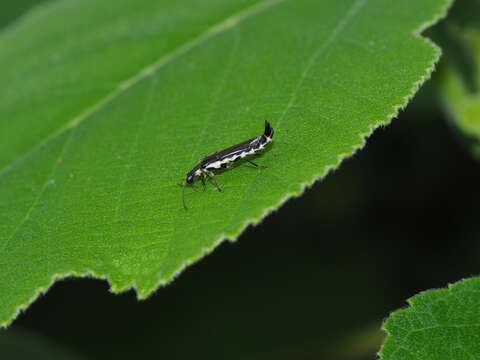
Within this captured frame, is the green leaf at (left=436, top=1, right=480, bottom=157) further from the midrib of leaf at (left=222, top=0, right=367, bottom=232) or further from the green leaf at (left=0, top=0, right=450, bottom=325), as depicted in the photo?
the midrib of leaf at (left=222, top=0, right=367, bottom=232)

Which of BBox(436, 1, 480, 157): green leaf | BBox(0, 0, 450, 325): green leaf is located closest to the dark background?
BBox(436, 1, 480, 157): green leaf

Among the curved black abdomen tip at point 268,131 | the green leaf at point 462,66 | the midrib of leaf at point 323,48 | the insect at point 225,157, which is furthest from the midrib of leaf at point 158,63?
the curved black abdomen tip at point 268,131

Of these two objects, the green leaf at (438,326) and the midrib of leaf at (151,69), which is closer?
the green leaf at (438,326)

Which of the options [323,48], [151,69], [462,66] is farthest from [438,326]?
[151,69]

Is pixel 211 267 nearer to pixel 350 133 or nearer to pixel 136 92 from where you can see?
pixel 136 92

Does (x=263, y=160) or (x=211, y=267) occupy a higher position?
(x=263, y=160)

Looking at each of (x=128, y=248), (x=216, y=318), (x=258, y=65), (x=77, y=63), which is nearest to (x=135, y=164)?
(x=128, y=248)

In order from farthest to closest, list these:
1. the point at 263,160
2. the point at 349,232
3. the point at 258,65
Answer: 1. the point at 349,232
2. the point at 258,65
3. the point at 263,160

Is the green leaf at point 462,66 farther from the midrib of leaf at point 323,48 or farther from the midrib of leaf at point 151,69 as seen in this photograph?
the midrib of leaf at point 151,69
